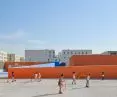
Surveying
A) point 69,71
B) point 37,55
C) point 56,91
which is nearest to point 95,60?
point 69,71

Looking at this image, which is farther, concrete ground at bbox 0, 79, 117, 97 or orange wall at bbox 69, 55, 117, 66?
orange wall at bbox 69, 55, 117, 66

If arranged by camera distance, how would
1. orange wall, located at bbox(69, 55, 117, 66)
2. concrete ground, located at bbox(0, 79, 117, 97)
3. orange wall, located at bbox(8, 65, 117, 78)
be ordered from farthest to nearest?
1. orange wall, located at bbox(69, 55, 117, 66)
2. orange wall, located at bbox(8, 65, 117, 78)
3. concrete ground, located at bbox(0, 79, 117, 97)

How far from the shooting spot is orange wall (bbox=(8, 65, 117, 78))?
141 feet

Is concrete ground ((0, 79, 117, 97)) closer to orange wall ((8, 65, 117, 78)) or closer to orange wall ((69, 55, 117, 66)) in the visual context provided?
orange wall ((8, 65, 117, 78))

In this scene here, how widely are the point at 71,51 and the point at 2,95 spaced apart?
427ft

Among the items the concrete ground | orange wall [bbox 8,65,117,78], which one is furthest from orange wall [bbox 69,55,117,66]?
the concrete ground

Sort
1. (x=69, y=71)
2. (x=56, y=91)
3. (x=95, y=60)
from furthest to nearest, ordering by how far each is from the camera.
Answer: (x=95, y=60)
(x=69, y=71)
(x=56, y=91)

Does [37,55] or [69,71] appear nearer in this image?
[69,71]

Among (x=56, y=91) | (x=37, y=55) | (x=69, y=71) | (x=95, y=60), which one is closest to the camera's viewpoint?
(x=56, y=91)

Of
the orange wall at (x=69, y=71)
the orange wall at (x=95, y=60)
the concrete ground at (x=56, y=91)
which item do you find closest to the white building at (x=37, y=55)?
the orange wall at (x=95, y=60)

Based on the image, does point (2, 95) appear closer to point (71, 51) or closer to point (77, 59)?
point (77, 59)

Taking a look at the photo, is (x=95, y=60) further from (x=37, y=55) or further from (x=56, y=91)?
(x=37, y=55)

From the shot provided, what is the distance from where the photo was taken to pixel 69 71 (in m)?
44.2

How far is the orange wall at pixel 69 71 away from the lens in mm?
43031
